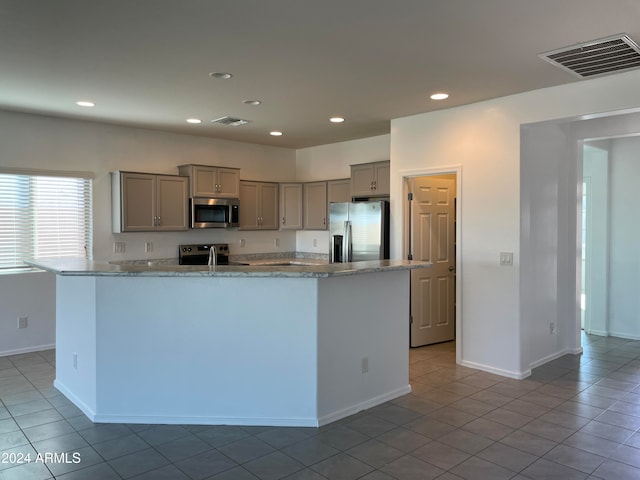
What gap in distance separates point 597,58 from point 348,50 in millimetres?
1832

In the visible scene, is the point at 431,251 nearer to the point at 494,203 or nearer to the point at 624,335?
the point at 494,203

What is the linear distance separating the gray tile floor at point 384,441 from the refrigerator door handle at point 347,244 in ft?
6.81

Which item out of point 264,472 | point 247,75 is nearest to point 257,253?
point 247,75

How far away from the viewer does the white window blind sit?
207 inches

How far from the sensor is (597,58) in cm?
A: 345

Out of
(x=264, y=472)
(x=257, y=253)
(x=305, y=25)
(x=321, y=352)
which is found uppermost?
(x=305, y=25)

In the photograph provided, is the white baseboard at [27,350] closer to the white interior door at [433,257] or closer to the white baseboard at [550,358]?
the white interior door at [433,257]

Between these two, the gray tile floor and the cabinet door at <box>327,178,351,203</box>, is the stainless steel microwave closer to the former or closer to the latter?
the cabinet door at <box>327,178,351,203</box>

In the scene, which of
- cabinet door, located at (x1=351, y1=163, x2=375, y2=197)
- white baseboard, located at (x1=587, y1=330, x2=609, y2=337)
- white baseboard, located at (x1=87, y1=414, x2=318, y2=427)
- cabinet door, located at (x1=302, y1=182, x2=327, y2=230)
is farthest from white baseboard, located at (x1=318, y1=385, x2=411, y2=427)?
white baseboard, located at (x1=587, y1=330, x2=609, y2=337)

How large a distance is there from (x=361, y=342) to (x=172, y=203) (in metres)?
3.51

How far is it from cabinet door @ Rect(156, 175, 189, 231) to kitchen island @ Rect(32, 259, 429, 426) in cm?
250

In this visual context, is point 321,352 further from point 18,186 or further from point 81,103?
point 18,186

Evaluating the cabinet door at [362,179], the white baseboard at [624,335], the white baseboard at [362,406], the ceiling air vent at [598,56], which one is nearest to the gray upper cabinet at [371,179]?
the cabinet door at [362,179]

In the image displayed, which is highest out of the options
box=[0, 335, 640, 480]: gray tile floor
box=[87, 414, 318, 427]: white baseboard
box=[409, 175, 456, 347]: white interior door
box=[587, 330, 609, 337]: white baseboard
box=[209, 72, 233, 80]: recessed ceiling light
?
box=[209, 72, 233, 80]: recessed ceiling light
